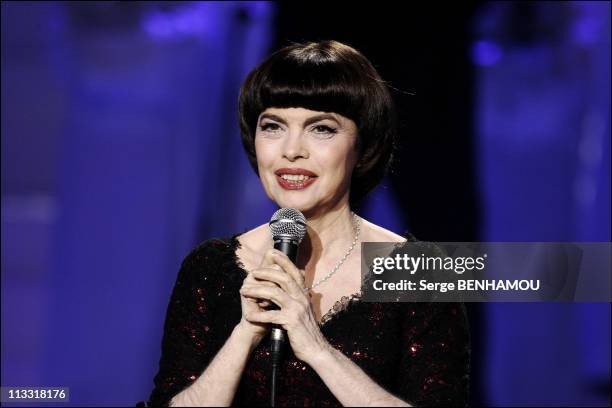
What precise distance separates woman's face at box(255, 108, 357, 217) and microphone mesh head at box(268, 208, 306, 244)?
19 centimetres

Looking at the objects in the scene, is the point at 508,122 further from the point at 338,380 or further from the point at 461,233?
the point at 338,380

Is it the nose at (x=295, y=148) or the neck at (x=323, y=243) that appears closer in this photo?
the nose at (x=295, y=148)

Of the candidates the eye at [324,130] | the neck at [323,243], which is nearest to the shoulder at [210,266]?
the neck at [323,243]

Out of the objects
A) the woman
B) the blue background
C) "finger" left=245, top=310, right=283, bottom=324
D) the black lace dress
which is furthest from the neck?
the blue background

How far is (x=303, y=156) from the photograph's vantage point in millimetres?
1575

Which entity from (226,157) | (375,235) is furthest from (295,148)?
(226,157)

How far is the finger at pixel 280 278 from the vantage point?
4.38 ft

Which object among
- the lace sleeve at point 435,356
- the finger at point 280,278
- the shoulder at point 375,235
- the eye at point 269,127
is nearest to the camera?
the finger at point 280,278

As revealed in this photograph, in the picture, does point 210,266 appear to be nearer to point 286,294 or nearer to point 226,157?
point 286,294

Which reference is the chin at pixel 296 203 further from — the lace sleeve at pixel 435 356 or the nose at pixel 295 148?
the lace sleeve at pixel 435 356

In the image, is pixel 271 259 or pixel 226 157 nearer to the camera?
pixel 271 259

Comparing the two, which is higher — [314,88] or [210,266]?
[314,88]

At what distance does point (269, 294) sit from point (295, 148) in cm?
35

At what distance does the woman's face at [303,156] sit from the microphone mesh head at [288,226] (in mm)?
190
